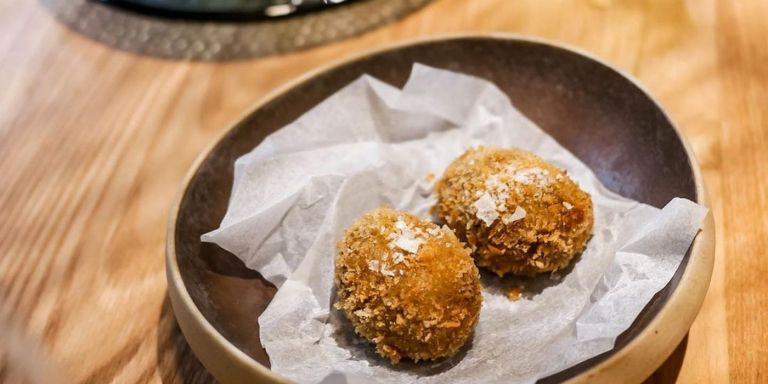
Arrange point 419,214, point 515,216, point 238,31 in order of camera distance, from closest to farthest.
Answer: point 515,216 < point 419,214 < point 238,31

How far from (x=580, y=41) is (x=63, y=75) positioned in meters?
1.47

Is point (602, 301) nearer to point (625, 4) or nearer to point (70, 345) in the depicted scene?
point (70, 345)

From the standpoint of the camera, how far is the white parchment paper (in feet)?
3.26

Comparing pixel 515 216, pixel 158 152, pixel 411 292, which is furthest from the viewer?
pixel 158 152

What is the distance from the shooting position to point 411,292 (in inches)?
40.1

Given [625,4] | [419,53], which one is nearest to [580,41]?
[625,4]

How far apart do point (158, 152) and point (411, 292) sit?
88cm

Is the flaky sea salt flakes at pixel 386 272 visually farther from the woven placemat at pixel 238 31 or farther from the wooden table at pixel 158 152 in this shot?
the woven placemat at pixel 238 31

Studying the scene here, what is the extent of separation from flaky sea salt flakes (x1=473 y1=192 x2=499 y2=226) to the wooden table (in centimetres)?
36

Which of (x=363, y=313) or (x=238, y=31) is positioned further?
(x=238, y=31)

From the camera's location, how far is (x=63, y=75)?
6.18 feet

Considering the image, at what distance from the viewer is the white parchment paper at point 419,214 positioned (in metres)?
0.99

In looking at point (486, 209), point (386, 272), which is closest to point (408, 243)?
point (386, 272)

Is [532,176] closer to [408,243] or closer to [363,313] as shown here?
[408,243]
